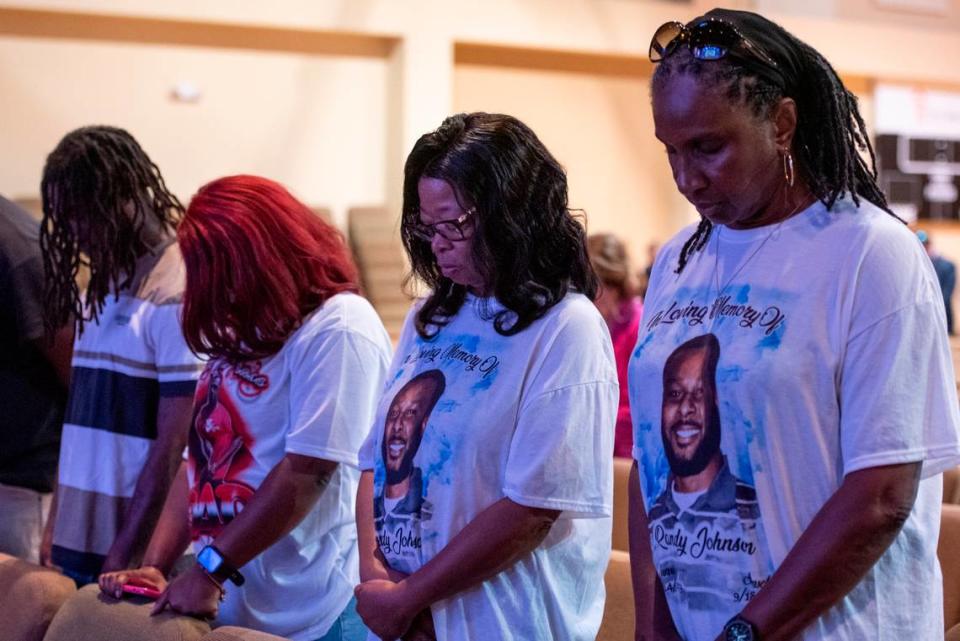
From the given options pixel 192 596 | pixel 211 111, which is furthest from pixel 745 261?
pixel 211 111

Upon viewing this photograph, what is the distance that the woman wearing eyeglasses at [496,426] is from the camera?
156 cm

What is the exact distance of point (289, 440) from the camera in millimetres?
1967

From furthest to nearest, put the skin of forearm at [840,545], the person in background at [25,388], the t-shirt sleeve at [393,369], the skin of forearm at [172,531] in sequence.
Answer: the person in background at [25,388] < the skin of forearm at [172,531] < the t-shirt sleeve at [393,369] < the skin of forearm at [840,545]

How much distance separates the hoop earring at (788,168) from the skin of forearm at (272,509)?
0.92 meters

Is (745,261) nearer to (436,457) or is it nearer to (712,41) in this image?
(712,41)

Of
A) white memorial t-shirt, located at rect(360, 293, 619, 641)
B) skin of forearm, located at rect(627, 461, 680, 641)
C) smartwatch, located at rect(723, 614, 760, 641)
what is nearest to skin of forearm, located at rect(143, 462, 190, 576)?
white memorial t-shirt, located at rect(360, 293, 619, 641)

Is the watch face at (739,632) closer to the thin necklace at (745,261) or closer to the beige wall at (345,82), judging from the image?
the thin necklace at (745,261)

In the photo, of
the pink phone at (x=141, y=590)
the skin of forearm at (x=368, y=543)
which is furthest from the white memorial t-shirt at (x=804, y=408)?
the pink phone at (x=141, y=590)

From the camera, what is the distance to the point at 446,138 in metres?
1.72

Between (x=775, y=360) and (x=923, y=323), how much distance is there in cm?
15

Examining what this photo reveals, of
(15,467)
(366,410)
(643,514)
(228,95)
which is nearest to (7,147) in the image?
(228,95)

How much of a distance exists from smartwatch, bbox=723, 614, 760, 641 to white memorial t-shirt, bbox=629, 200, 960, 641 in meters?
0.05

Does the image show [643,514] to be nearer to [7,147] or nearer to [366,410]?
[366,410]

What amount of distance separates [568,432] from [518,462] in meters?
0.07
